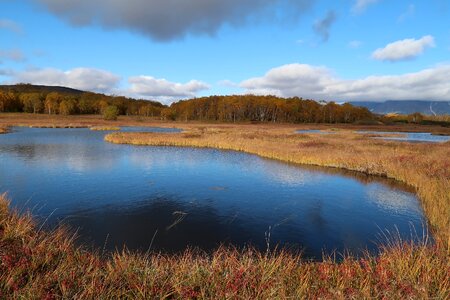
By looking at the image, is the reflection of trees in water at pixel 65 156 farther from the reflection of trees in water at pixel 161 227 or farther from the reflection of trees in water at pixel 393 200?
the reflection of trees in water at pixel 393 200

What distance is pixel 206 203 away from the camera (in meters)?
20.4

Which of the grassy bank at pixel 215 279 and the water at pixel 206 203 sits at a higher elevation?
the grassy bank at pixel 215 279

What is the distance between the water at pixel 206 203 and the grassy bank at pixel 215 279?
479 centimetres

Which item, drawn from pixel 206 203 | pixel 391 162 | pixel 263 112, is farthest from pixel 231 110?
pixel 206 203

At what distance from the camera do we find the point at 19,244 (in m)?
9.91

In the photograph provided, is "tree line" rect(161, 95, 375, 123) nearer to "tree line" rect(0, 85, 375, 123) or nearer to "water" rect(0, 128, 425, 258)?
"tree line" rect(0, 85, 375, 123)

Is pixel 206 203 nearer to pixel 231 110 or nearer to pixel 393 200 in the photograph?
pixel 393 200

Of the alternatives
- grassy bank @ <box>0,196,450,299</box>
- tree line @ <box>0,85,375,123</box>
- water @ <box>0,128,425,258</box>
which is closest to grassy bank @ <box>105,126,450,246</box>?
water @ <box>0,128,425,258</box>

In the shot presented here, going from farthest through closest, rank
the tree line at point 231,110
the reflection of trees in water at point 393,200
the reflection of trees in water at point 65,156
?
the tree line at point 231,110
the reflection of trees in water at point 65,156
the reflection of trees in water at point 393,200

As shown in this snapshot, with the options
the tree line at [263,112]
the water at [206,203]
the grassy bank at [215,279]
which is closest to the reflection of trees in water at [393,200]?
the water at [206,203]

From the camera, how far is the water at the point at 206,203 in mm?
14898

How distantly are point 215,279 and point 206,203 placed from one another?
41.1 ft

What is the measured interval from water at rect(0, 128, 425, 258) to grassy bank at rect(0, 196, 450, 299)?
4785 millimetres

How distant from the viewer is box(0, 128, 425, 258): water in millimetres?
14898
